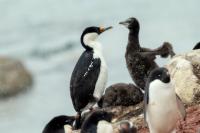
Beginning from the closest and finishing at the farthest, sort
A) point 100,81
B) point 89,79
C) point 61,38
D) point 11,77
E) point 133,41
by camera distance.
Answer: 1. point 89,79
2. point 100,81
3. point 133,41
4. point 11,77
5. point 61,38

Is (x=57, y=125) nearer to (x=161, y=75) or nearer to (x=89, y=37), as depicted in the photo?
(x=161, y=75)

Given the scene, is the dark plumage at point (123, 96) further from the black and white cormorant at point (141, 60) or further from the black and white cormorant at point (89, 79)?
the black and white cormorant at point (141, 60)

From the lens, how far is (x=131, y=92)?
10.1 meters

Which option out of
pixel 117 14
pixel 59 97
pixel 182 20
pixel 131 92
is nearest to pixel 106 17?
pixel 117 14

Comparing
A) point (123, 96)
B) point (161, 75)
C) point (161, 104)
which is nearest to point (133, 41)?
point (123, 96)

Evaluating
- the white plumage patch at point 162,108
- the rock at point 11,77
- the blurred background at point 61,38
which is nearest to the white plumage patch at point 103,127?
the white plumage patch at point 162,108

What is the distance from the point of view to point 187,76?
9781 millimetres

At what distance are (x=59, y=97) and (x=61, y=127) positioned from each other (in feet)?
43.5

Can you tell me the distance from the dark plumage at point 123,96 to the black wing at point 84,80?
209 mm

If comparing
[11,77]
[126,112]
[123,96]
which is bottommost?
[11,77]

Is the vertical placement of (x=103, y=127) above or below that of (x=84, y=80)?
below

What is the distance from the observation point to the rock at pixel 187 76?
9703mm

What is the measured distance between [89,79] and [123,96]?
1.40 feet

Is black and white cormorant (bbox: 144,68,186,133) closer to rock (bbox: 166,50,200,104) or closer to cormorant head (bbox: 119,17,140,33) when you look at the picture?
rock (bbox: 166,50,200,104)
